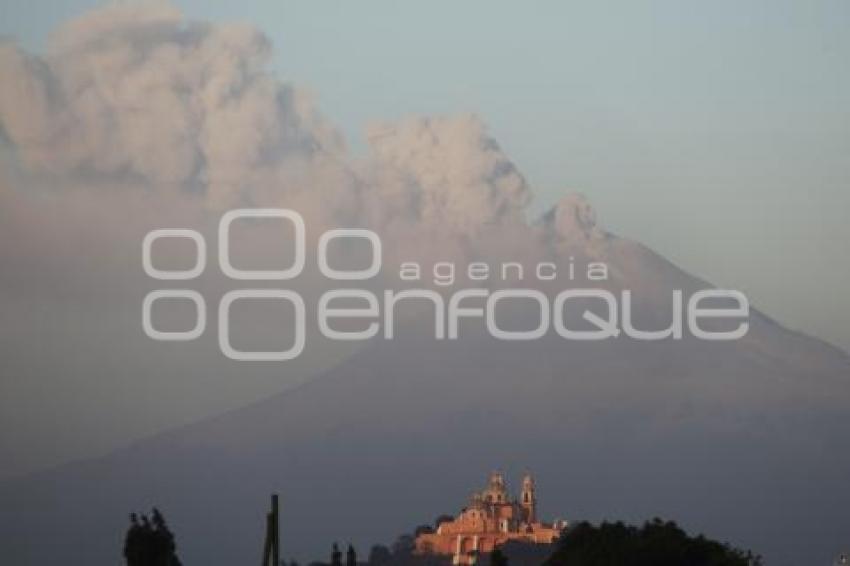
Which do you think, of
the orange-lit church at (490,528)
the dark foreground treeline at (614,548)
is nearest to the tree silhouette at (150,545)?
the dark foreground treeline at (614,548)

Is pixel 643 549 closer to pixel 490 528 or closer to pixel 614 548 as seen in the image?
pixel 614 548

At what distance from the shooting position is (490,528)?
6516 inches

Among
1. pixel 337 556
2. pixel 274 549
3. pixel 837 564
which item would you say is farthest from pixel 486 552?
pixel 274 549

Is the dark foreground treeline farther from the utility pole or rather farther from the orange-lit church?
the orange-lit church

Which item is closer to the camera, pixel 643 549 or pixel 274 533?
pixel 274 533

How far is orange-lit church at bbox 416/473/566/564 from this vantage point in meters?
163

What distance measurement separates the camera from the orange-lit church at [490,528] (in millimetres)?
163375

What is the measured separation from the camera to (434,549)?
542 ft

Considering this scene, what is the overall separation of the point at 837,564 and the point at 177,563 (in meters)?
27.4

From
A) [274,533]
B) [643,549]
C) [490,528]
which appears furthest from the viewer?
[490,528]

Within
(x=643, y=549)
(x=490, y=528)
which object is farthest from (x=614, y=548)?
(x=490, y=528)

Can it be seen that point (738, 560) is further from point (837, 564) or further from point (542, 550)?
point (542, 550)

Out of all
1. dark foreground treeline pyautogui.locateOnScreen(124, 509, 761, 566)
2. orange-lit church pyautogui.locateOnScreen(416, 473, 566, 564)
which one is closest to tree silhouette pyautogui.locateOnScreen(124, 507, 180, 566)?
dark foreground treeline pyautogui.locateOnScreen(124, 509, 761, 566)

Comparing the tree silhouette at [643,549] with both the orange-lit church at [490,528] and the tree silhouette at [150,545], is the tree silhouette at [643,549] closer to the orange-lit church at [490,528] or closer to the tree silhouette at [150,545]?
the tree silhouette at [150,545]
